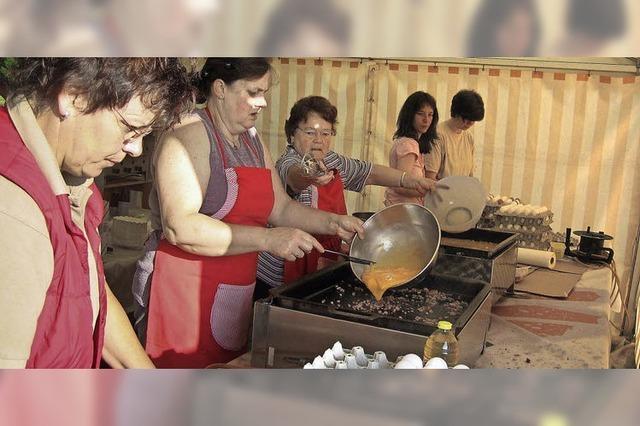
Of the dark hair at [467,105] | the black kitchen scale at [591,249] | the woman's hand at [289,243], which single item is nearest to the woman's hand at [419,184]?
the dark hair at [467,105]

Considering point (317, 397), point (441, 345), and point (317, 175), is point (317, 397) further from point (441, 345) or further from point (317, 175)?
point (317, 175)

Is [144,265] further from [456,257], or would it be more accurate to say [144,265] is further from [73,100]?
[456,257]

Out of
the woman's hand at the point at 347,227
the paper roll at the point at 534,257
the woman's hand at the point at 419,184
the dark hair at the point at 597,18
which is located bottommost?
the paper roll at the point at 534,257

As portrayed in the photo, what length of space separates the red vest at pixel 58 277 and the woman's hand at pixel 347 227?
782mm

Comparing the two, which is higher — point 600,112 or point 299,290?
point 600,112

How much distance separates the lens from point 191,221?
142 cm

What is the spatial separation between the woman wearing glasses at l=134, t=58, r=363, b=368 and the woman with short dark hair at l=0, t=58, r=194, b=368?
334mm

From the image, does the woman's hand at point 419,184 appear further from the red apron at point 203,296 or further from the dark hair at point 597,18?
the dark hair at point 597,18

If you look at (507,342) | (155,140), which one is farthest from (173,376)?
(507,342)

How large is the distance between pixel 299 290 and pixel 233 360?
210mm

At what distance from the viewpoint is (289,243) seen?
4.91 feet

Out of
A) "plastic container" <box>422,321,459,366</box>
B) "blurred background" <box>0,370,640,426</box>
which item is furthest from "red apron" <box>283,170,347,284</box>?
"blurred background" <box>0,370,640,426</box>

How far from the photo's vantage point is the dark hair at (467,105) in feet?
5.36

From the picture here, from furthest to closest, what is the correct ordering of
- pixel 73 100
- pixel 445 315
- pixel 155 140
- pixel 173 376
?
1. pixel 445 315
2. pixel 155 140
3. pixel 73 100
4. pixel 173 376
